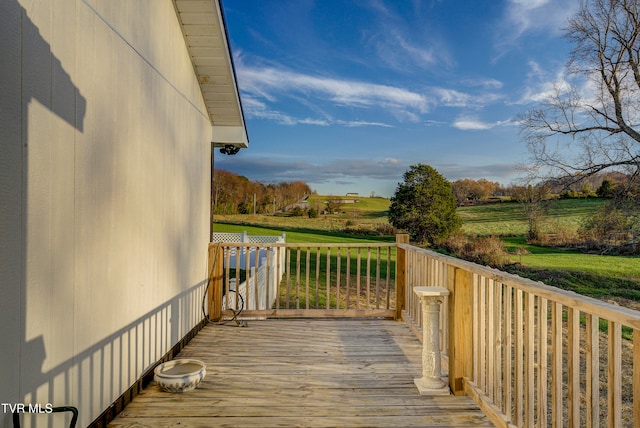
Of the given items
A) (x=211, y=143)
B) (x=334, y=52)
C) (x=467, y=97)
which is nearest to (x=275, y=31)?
(x=334, y=52)

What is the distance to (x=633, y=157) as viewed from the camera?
1096 centimetres

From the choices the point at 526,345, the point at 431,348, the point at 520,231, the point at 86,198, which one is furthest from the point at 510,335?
the point at 520,231

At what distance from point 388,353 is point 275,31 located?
39.1ft

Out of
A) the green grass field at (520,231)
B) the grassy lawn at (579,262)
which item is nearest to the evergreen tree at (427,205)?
the green grass field at (520,231)

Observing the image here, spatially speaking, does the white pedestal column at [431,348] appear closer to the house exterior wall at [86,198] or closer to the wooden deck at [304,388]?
the wooden deck at [304,388]

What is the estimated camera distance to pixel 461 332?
298cm

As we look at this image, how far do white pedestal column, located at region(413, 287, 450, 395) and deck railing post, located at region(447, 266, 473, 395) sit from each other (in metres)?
0.09

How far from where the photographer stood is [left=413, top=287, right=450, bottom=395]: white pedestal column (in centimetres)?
302

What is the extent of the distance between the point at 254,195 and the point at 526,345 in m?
21.2

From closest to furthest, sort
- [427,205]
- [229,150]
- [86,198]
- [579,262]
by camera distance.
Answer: [86,198] → [229,150] → [579,262] → [427,205]

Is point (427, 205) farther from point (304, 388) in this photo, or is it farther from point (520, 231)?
point (304, 388)

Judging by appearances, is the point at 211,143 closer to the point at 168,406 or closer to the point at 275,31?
the point at 168,406

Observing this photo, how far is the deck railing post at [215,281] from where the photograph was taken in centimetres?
511

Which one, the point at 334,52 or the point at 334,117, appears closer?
the point at 334,52
